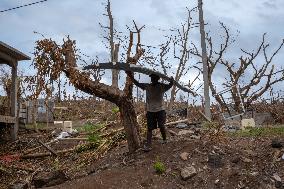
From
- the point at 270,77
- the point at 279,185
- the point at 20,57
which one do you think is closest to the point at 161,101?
the point at 279,185

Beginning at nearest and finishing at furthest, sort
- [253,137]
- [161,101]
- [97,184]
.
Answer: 1. [97,184]
2. [161,101]
3. [253,137]

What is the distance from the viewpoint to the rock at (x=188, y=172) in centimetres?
1009

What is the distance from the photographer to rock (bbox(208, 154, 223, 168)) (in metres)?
10.6

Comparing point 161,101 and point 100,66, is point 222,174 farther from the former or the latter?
point 100,66

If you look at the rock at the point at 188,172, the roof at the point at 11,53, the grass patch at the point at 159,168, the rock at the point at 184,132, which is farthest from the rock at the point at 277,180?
the roof at the point at 11,53

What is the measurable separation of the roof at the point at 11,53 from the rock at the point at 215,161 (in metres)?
9.49

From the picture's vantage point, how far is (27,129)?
20891 mm

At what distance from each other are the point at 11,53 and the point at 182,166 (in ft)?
36.3

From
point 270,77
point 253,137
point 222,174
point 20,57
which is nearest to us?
point 222,174

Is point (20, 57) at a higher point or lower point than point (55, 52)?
higher

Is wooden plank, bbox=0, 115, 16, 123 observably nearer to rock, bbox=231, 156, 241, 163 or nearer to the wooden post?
the wooden post

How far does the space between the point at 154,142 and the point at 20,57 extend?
9811 mm

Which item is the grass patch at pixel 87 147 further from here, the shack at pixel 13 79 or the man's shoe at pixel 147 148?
the shack at pixel 13 79

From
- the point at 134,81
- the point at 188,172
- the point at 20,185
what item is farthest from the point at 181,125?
the point at 20,185
